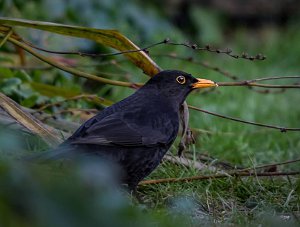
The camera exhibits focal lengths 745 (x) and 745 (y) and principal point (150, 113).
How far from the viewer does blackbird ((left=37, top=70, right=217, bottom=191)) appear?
397cm

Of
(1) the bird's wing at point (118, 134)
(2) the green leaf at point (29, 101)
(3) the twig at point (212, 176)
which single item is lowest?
(3) the twig at point (212, 176)

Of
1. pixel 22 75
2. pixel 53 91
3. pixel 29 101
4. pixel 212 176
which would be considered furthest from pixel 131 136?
pixel 22 75

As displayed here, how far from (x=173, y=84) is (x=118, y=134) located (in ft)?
2.49

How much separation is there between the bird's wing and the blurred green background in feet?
0.85

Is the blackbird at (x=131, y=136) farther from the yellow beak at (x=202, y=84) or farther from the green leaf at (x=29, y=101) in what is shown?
the green leaf at (x=29, y=101)

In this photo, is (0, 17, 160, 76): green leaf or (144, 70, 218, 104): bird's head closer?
(0, 17, 160, 76): green leaf

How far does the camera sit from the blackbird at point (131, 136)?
3967mm

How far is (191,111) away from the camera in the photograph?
6977 mm

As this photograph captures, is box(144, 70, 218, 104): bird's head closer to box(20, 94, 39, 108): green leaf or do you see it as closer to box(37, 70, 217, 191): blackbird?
box(37, 70, 217, 191): blackbird

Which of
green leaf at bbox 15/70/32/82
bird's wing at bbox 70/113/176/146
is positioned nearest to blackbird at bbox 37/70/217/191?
Result: bird's wing at bbox 70/113/176/146

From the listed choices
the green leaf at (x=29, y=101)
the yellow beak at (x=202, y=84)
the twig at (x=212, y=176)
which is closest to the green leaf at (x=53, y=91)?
the green leaf at (x=29, y=101)

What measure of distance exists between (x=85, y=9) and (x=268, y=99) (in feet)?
7.98

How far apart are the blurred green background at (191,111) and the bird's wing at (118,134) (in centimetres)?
26

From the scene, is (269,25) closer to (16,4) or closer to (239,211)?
(16,4)
